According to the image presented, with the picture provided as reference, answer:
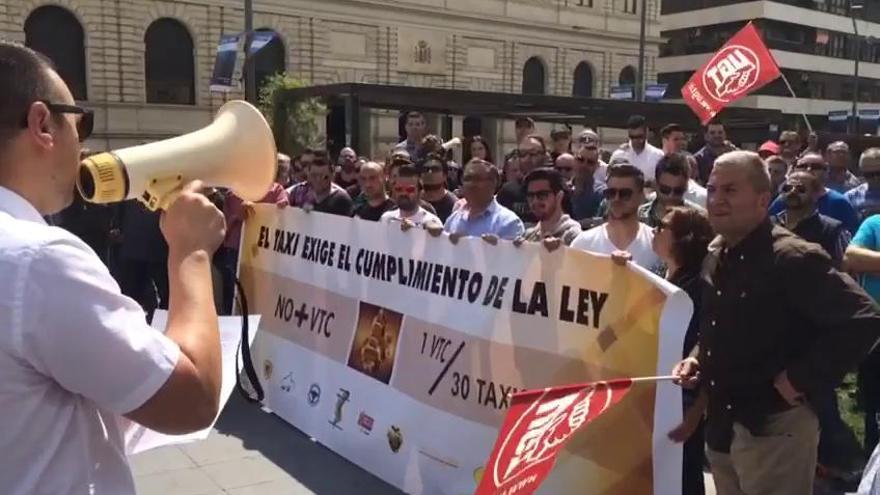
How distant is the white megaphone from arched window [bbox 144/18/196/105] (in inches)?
1498

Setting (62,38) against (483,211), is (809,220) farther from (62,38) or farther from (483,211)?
(62,38)

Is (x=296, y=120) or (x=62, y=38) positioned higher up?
(x=62, y=38)

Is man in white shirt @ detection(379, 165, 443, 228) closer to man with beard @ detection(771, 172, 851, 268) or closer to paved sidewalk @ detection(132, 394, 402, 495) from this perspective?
paved sidewalk @ detection(132, 394, 402, 495)

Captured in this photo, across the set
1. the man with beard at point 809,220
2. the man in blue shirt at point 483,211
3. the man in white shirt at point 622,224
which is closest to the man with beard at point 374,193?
the man in blue shirt at point 483,211

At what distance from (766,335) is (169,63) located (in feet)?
130

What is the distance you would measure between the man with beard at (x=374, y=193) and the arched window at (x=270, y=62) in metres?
34.8

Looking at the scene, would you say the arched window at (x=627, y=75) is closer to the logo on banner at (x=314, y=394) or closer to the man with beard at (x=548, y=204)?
the man with beard at (x=548, y=204)

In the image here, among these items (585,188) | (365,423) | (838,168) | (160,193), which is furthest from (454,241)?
(838,168)

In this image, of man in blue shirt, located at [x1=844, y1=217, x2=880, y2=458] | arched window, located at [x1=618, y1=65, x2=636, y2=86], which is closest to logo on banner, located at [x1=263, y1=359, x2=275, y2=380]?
man in blue shirt, located at [x1=844, y1=217, x2=880, y2=458]

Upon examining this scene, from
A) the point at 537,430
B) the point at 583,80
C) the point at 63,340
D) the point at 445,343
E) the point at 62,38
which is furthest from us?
the point at 583,80

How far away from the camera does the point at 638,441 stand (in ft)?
10.5

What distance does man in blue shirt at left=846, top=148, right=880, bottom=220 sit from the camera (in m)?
6.90

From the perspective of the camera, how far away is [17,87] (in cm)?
135

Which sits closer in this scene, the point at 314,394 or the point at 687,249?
the point at 687,249
